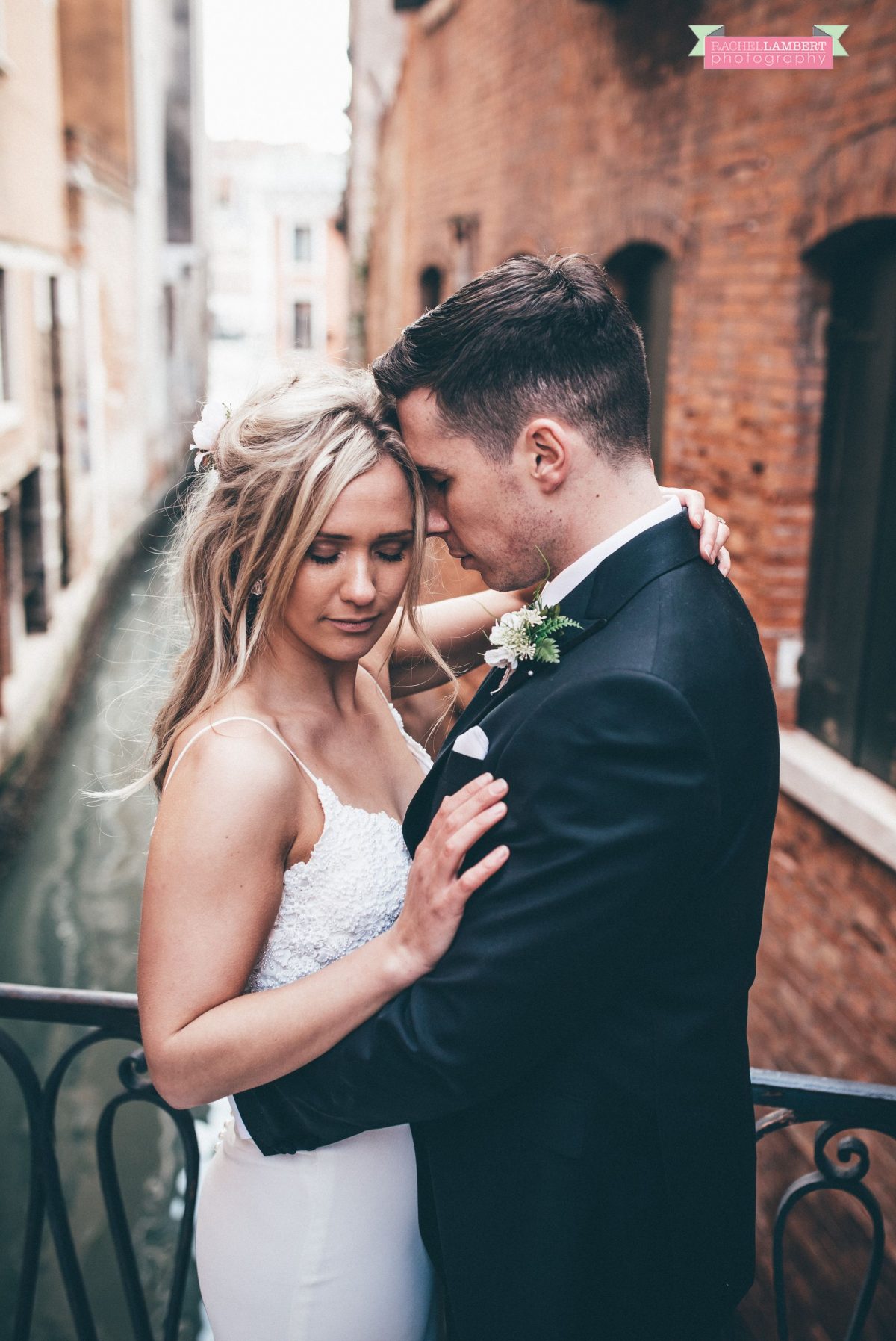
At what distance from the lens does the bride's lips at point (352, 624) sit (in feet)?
6.64

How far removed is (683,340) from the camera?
534cm

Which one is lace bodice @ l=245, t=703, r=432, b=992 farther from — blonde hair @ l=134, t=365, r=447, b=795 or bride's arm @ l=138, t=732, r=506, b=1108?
blonde hair @ l=134, t=365, r=447, b=795

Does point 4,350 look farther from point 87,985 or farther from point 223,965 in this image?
point 223,965

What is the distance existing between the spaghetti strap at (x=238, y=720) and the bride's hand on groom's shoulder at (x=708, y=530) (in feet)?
2.47

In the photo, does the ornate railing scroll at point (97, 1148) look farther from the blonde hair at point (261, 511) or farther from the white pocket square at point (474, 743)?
the white pocket square at point (474, 743)

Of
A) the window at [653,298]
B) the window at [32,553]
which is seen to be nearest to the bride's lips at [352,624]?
the window at [653,298]

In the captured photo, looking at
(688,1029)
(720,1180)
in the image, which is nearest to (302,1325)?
(720,1180)

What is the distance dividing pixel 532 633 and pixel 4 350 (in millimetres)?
9033

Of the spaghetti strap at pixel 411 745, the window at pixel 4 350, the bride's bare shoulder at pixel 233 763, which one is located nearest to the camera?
the bride's bare shoulder at pixel 233 763

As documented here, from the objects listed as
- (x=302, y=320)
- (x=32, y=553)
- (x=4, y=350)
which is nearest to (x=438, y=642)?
(x=4, y=350)

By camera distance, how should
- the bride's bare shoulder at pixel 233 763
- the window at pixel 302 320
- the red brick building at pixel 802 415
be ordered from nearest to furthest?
1. the bride's bare shoulder at pixel 233 763
2. the red brick building at pixel 802 415
3. the window at pixel 302 320

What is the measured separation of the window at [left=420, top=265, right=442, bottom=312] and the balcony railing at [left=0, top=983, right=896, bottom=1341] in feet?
33.3

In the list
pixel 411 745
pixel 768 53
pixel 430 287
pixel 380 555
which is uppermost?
pixel 768 53

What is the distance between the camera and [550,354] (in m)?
1.74
